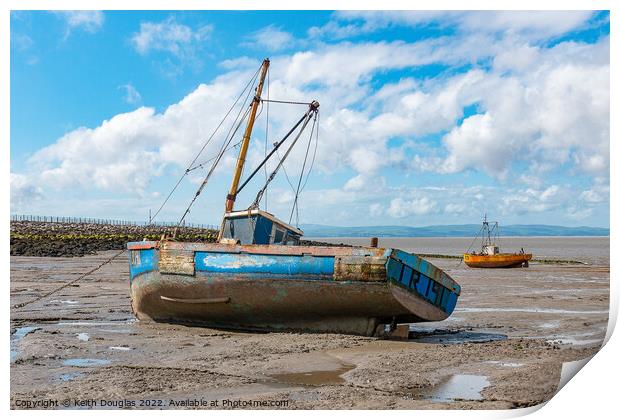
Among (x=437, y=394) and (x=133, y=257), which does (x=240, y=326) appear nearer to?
(x=133, y=257)

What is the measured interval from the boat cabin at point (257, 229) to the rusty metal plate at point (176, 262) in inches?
33.7

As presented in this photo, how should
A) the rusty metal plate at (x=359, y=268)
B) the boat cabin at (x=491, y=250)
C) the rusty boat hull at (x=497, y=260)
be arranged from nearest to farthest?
the rusty metal plate at (x=359, y=268), the rusty boat hull at (x=497, y=260), the boat cabin at (x=491, y=250)

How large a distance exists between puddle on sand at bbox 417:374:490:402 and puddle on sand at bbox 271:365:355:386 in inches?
47.6

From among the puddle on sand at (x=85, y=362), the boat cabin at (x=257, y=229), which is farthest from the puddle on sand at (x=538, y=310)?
the puddle on sand at (x=85, y=362)

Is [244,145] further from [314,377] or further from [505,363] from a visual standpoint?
[505,363]

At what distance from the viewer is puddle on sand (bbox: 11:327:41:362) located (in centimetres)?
1035

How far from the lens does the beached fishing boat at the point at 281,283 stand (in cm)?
1201

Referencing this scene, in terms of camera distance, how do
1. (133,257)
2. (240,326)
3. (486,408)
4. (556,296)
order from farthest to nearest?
(556,296) < (133,257) < (240,326) < (486,408)

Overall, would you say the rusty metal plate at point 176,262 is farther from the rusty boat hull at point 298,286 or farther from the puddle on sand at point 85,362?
the puddle on sand at point 85,362

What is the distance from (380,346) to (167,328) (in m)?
4.51

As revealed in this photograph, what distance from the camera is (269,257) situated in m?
12.4

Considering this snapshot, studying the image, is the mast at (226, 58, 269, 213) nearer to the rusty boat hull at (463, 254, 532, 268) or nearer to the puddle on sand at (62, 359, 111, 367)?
the puddle on sand at (62, 359, 111, 367)

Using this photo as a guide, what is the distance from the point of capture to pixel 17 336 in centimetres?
1196

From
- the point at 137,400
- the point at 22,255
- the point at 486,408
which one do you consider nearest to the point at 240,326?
the point at 137,400
